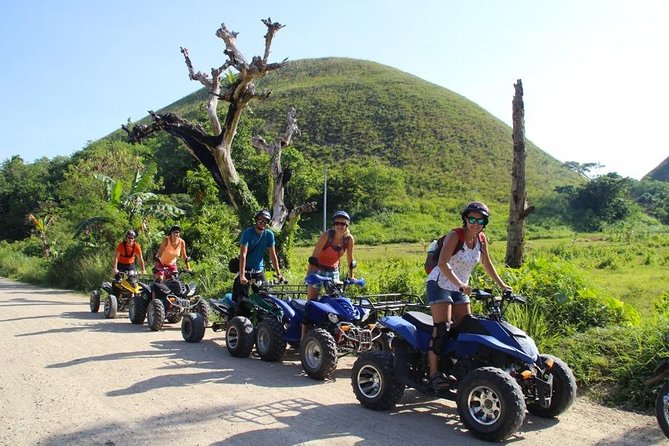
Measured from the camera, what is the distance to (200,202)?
866 inches

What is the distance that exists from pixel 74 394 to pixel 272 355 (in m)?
2.76

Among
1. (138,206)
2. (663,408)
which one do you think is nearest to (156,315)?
(663,408)

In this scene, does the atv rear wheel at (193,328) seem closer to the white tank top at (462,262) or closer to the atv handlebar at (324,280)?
the atv handlebar at (324,280)

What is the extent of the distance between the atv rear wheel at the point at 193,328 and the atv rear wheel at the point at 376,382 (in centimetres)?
449

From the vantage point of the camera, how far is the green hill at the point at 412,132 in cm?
7294

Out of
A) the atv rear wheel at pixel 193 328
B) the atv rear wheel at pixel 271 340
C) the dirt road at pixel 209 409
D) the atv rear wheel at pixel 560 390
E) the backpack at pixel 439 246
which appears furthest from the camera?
the atv rear wheel at pixel 193 328

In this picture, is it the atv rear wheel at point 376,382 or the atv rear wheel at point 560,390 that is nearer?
the atv rear wheel at point 560,390

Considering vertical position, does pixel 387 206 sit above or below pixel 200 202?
above

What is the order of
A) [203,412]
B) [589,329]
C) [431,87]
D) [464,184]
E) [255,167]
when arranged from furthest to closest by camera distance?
[431,87] → [464,184] → [255,167] → [589,329] → [203,412]

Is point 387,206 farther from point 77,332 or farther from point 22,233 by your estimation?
point 77,332

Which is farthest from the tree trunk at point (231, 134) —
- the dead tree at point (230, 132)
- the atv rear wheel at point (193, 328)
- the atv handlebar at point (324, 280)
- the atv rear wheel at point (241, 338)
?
the atv handlebar at point (324, 280)

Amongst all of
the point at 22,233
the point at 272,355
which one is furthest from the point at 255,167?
the point at 272,355

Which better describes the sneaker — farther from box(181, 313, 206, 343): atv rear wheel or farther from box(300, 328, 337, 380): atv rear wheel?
box(181, 313, 206, 343): atv rear wheel

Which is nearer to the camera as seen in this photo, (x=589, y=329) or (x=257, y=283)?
(x=589, y=329)
